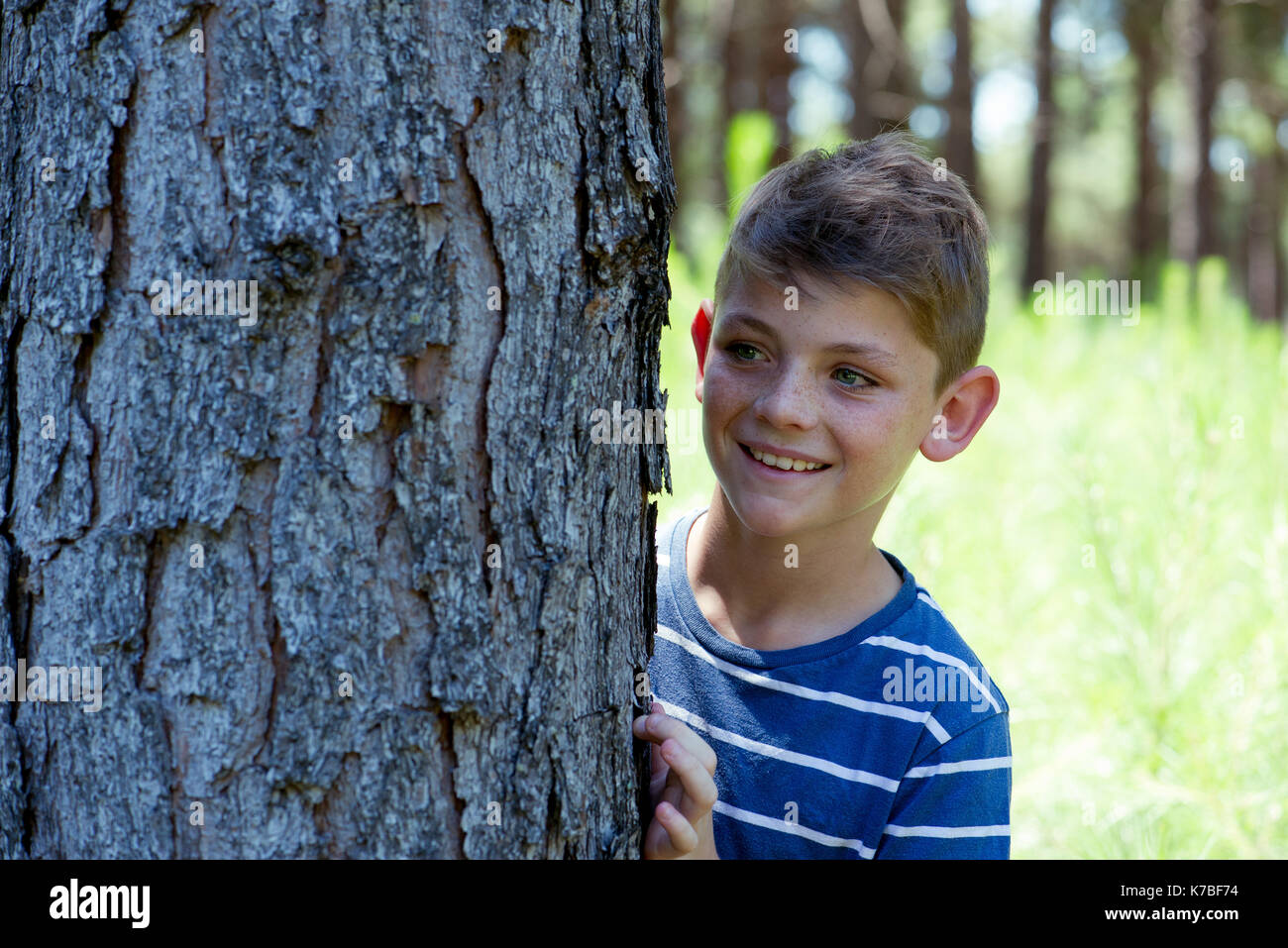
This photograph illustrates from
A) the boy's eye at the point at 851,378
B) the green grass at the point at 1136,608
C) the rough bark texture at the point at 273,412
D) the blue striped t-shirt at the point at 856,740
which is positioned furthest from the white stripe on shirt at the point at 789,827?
the green grass at the point at 1136,608

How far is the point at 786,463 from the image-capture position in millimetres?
1522

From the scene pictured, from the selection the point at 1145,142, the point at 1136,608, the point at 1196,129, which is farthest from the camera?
the point at 1145,142

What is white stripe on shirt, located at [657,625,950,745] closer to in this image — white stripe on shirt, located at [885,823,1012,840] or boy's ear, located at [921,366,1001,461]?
white stripe on shirt, located at [885,823,1012,840]

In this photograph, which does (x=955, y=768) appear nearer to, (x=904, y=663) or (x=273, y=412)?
(x=904, y=663)

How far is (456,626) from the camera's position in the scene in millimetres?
1081

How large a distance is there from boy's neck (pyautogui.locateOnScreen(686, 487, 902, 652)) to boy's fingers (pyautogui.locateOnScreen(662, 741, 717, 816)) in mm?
347

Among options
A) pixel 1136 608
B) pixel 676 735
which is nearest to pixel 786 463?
pixel 676 735

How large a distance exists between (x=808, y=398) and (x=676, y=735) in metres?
0.52

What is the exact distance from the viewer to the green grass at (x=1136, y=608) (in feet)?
8.61

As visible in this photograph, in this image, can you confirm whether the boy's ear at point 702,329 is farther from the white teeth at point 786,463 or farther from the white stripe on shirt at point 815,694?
the white stripe on shirt at point 815,694

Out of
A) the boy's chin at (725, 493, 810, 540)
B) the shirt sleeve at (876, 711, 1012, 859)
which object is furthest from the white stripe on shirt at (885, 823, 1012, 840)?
the boy's chin at (725, 493, 810, 540)
